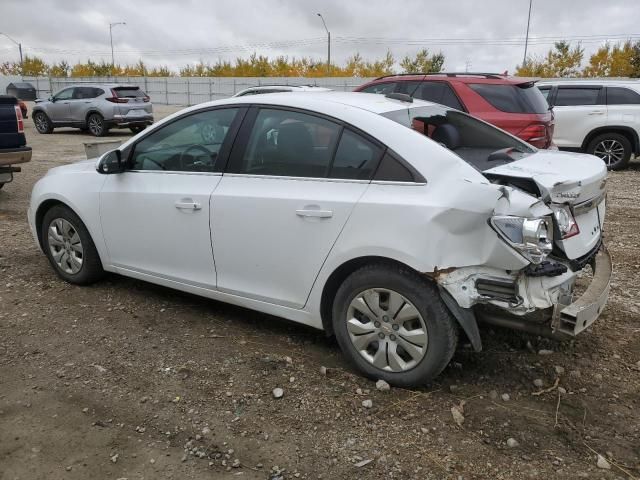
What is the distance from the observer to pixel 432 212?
2758mm

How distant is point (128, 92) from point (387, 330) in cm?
1733

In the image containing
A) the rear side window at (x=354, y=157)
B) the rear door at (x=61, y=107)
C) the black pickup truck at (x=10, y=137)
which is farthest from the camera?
the rear door at (x=61, y=107)

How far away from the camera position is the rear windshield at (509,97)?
7.66 m

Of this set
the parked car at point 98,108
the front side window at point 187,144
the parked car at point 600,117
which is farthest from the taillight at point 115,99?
the front side window at point 187,144

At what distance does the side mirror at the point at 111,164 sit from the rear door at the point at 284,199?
980mm

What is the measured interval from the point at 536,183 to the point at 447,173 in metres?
0.46

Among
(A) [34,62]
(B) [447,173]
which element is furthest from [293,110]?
(A) [34,62]

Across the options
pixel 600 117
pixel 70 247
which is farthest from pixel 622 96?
pixel 70 247

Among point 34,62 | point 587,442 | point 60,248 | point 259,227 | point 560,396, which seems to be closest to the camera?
point 587,442

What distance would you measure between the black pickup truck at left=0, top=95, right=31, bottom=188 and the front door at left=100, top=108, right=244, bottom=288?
13.5 feet

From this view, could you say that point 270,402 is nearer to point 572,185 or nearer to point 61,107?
point 572,185

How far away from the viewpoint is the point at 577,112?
435 inches

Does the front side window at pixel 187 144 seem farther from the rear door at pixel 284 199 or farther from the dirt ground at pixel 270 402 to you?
the dirt ground at pixel 270 402

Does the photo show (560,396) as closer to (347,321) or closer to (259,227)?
(347,321)
